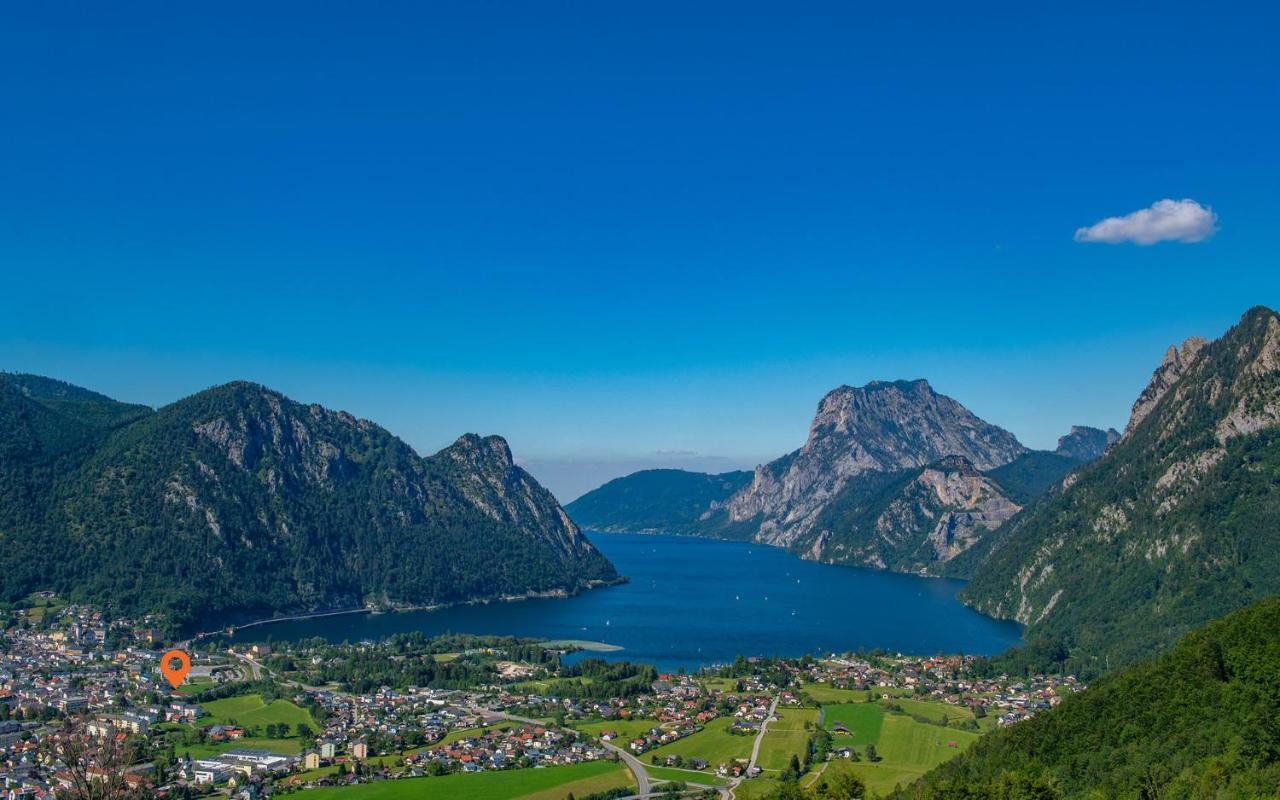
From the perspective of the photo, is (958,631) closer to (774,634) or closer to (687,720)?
(774,634)

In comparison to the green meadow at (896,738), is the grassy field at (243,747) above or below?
above

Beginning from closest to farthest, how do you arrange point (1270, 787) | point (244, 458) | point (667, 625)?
point (1270, 787) → point (667, 625) → point (244, 458)

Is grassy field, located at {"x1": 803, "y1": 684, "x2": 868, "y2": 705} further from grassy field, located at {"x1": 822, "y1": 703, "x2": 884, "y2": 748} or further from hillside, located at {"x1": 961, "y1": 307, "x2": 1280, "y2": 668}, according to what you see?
hillside, located at {"x1": 961, "y1": 307, "x2": 1280, "y2": 668}

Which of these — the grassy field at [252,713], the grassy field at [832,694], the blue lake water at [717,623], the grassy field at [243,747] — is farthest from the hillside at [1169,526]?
the grassy field at [243,747]

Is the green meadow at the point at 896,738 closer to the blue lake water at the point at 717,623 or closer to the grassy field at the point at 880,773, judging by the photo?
the grassy field at the point at 880,773

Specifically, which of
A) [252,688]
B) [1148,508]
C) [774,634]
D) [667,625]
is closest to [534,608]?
[667,625]

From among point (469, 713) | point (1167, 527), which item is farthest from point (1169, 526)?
point (469, 713)

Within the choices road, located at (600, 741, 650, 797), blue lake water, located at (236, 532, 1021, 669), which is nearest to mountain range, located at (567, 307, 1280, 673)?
blue lake water, located at (236, 532, 1021, 669)
